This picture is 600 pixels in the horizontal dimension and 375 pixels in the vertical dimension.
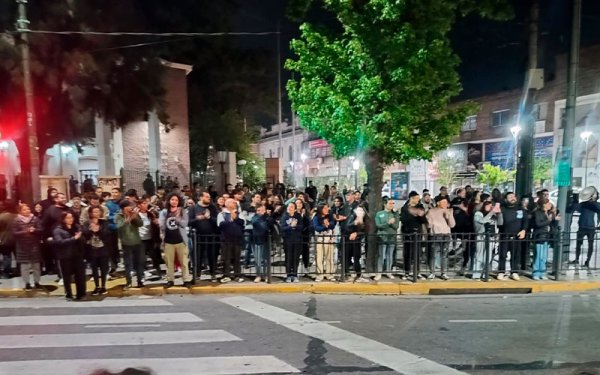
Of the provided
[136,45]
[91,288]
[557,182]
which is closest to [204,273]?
[91,288]

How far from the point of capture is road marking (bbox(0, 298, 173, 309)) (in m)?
8.16

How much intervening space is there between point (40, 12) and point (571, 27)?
46.1ft

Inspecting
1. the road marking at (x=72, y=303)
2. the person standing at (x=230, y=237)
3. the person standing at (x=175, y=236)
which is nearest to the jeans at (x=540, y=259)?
the person standing at (x=230, y=237)

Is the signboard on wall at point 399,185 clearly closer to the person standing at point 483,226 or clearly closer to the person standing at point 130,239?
the person standing at point 483,226

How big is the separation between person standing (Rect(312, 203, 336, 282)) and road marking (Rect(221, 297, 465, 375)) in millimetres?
2019

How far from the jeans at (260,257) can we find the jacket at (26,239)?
421 cm

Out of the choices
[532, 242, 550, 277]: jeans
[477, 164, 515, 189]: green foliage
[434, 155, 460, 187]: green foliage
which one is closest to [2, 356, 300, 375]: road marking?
[532, 242, 550, 277]: jeans

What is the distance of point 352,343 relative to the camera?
6129 mm

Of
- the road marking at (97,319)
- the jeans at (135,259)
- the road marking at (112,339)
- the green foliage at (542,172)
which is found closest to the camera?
the road marking at (112,339)

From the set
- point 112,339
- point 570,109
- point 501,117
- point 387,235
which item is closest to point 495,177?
point 501,117

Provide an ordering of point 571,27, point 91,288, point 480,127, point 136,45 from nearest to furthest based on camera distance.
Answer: point 91,288 → point 571,27 → point 136,45 → point 480,127

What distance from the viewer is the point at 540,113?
33.8m

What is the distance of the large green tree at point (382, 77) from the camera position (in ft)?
30.1

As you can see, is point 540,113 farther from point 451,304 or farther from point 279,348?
point 279,348
